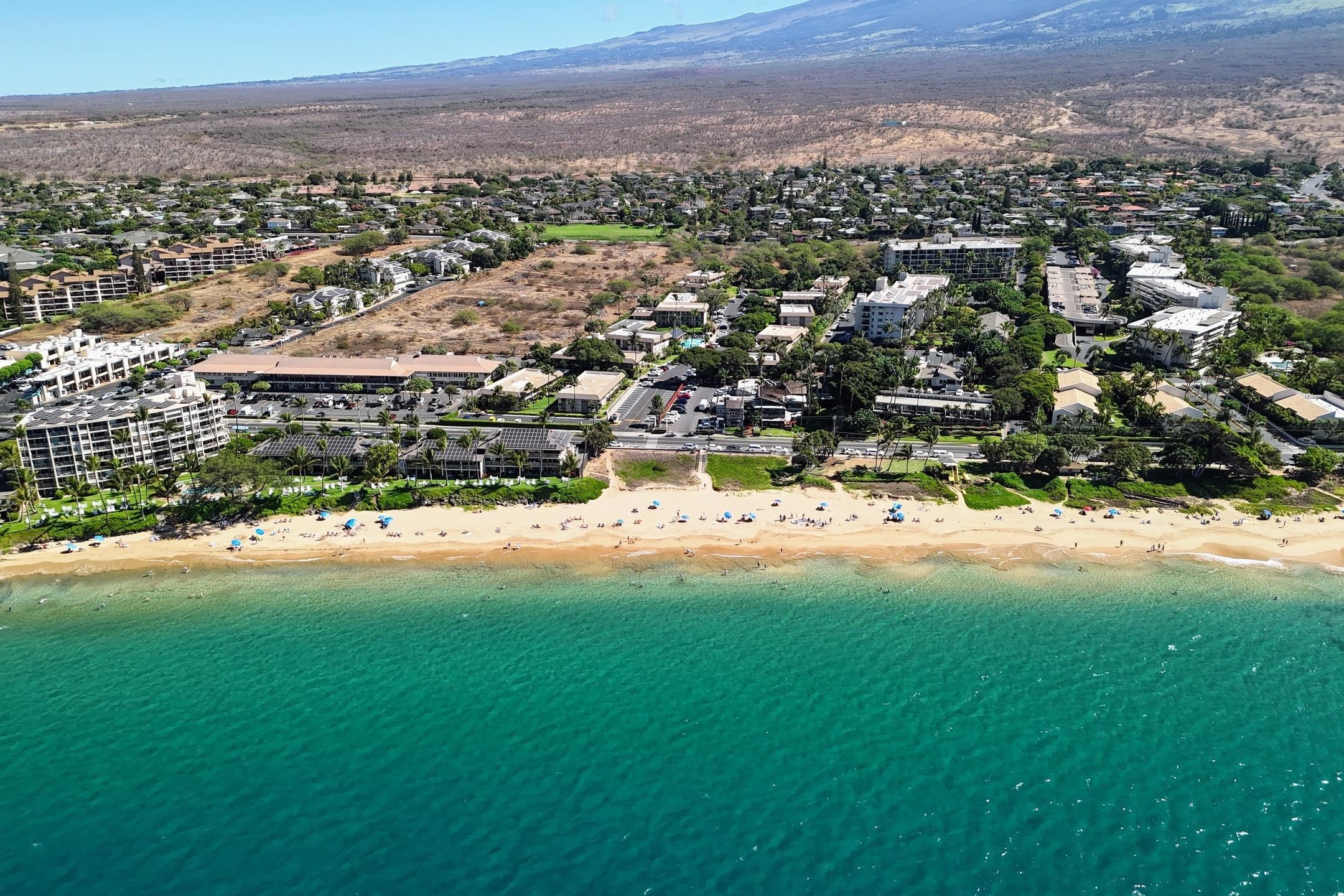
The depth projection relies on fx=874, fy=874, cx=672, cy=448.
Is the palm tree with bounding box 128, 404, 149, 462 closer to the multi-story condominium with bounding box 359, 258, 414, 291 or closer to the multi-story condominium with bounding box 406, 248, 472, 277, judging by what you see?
the multi-story condominium with bounding box 359, 258, 414, 291

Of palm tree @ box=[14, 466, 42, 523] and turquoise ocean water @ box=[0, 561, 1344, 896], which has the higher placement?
palm tree @ box=[14, 466, 42, 523]

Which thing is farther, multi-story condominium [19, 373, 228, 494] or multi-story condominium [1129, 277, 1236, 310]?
multi-story condominium [1129, 277, 1236, 310]

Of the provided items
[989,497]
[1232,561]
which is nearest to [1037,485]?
[989,497]

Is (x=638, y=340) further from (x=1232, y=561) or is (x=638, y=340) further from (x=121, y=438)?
(x=1232, y=561)

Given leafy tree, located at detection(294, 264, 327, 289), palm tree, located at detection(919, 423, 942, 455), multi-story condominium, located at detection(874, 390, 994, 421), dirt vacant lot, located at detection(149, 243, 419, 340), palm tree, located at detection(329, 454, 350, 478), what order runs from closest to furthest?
palm tree, located at detection(329, 454, 350, 478), palm tree, located at detection(919, 423, 942, 455), multi-story condominium, located at detection(874, 390, 994, 421), dirt vacant lot, located at detection(149, 243, 419, 340), leafy tree, located at detection(294, 264, 327, 289)

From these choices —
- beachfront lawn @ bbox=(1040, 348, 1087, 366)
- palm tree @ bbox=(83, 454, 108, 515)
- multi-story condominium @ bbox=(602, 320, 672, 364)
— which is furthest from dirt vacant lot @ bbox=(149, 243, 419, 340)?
beachfront lawn @ bbox=(1040, 348, 1087, 366)
